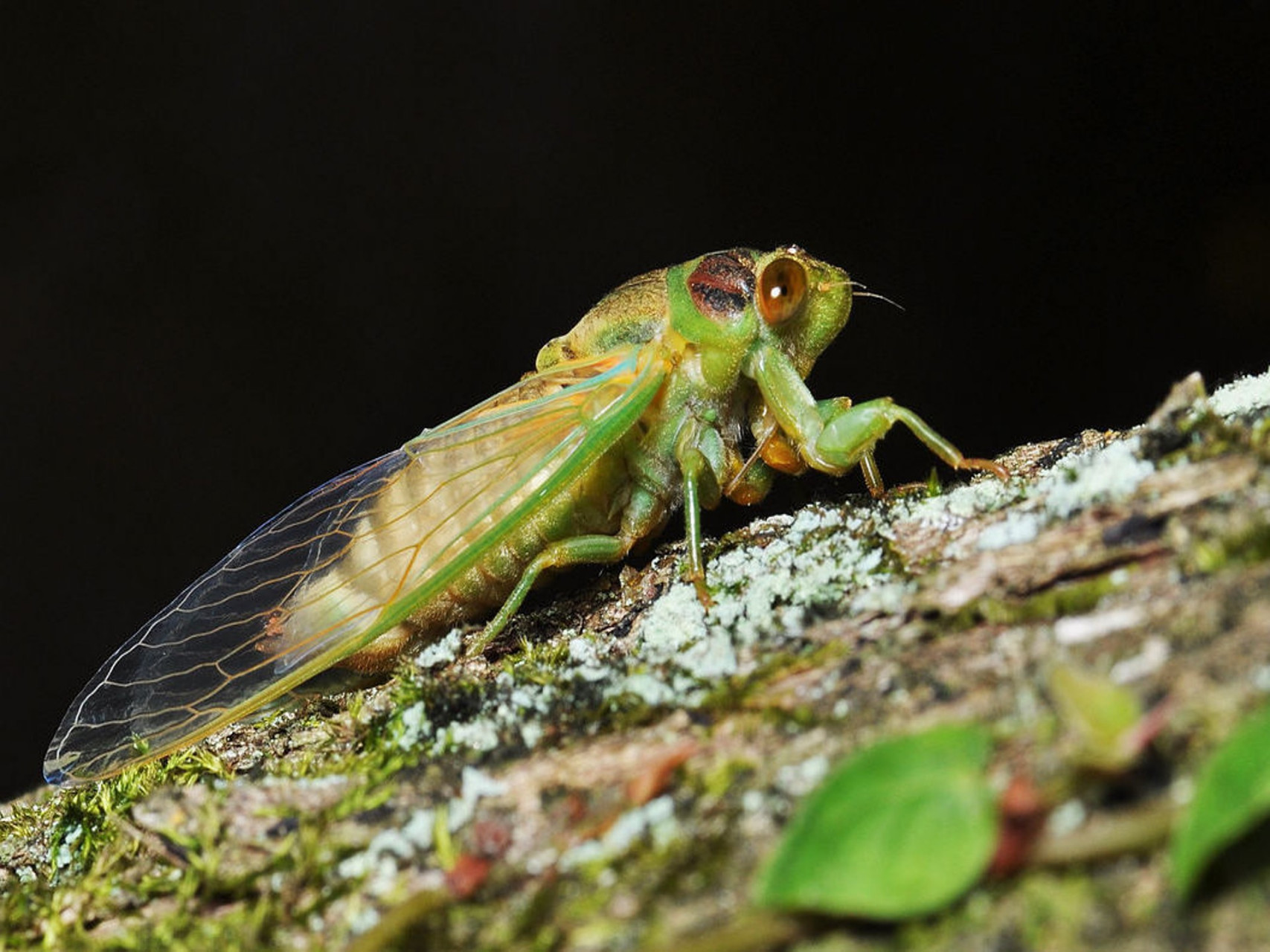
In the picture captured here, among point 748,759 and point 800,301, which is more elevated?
point 800,301

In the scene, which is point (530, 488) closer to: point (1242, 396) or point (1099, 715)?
point (1242, 396)

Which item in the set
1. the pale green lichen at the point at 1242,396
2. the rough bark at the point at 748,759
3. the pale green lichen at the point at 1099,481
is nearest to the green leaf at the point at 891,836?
the rough bark at the point at 748,759

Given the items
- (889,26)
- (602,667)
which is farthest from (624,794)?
(889,26)

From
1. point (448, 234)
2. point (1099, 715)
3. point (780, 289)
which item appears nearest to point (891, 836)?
point (1099, 715)

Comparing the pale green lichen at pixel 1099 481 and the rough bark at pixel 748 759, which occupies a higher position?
the pale green lichen at pixel 1099 481

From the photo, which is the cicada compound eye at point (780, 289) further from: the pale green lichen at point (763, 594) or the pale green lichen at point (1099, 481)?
the pale green lichen at point (1099, 481)
